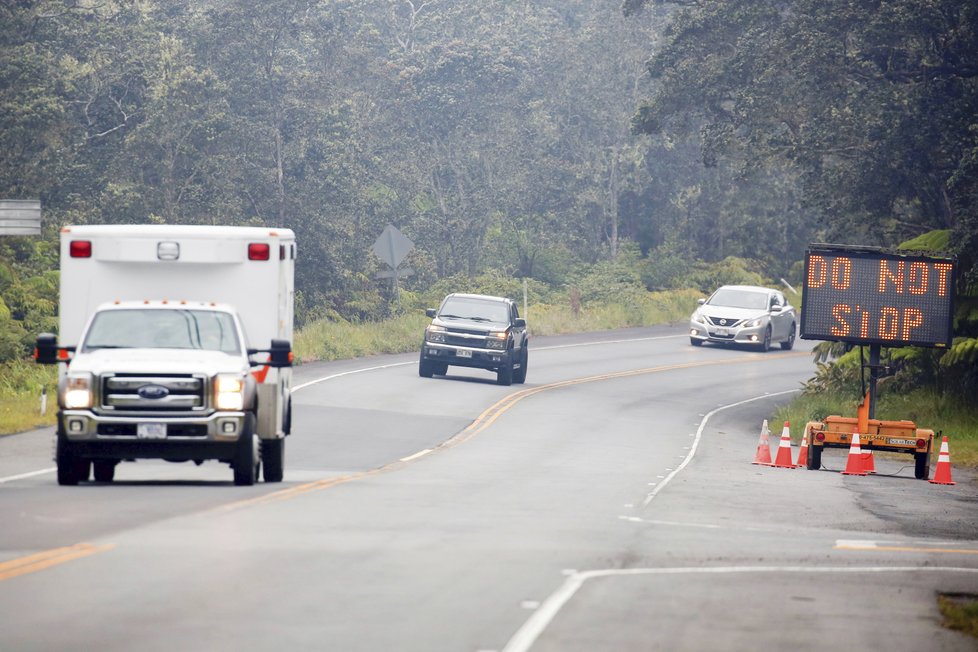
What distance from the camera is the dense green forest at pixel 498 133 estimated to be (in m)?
38.6

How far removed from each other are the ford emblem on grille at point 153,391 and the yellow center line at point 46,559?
4.13 meters

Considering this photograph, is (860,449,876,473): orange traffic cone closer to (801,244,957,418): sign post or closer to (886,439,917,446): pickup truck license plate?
(886,439,917,446): pickup truck license plate

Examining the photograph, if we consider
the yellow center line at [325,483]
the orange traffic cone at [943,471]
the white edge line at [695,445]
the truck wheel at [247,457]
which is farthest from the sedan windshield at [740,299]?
the truck wheel at [247,457]

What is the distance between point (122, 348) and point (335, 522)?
12.5ft

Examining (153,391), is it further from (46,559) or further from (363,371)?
(363,371)

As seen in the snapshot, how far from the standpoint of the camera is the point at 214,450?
658 inches

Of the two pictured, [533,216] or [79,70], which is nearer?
[79,70]

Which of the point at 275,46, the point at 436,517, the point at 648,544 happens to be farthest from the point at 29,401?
the point at 275,46

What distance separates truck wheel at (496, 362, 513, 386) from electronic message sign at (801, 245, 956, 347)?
12363 mm

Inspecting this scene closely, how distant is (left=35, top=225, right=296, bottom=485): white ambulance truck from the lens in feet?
53.5

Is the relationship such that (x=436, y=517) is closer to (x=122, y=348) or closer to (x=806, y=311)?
(x=122, y=348)

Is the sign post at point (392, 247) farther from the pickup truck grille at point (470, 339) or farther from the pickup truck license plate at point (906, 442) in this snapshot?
the pickup truck license plate at point (906, 442)

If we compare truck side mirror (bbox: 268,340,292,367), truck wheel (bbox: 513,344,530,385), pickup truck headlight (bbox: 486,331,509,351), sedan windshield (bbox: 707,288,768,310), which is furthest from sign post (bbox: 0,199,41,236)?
sedan windshield (bbox: 707,288,768,310)

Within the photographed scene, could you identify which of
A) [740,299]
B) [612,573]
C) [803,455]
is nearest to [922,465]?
[803,455]
